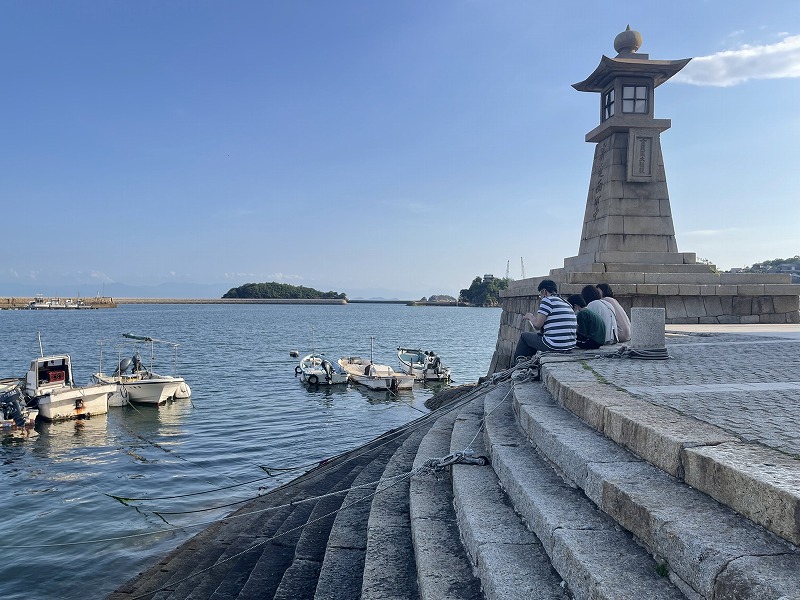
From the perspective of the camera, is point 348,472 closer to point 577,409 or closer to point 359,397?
point 577,409

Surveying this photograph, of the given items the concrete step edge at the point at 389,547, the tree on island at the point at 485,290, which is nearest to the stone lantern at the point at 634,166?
the concrete step edge at the point at 389,547

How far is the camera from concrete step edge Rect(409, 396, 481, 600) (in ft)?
10.3

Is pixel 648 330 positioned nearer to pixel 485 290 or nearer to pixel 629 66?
pixel 629 66

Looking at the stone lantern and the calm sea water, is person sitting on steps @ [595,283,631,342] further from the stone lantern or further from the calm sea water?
the calm sea water

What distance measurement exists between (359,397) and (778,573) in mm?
22579

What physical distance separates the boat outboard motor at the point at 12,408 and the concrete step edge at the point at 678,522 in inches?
674

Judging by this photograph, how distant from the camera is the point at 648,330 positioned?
7707mm

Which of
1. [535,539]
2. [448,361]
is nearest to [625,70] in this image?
[535,539]

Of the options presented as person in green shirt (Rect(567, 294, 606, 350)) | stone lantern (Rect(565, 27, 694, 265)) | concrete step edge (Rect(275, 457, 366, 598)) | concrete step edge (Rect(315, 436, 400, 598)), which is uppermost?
stone lantern (Rect(565, 27, 694, 265))

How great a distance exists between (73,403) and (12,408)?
5.65 ft

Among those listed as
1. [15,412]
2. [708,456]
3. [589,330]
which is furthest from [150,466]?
[708,456]

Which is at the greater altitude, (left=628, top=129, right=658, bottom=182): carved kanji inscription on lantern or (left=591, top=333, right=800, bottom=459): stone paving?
(left=628, top=129, right=658, bottom=182): carved kanji inscription on lantern

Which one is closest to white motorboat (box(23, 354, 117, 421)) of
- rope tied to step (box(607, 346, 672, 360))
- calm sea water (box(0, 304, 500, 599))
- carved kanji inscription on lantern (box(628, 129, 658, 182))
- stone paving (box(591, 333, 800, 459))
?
calm sea water (box(0, 304, 500, 599))

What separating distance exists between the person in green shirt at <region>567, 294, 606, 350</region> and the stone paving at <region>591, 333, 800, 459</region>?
1.03 m
